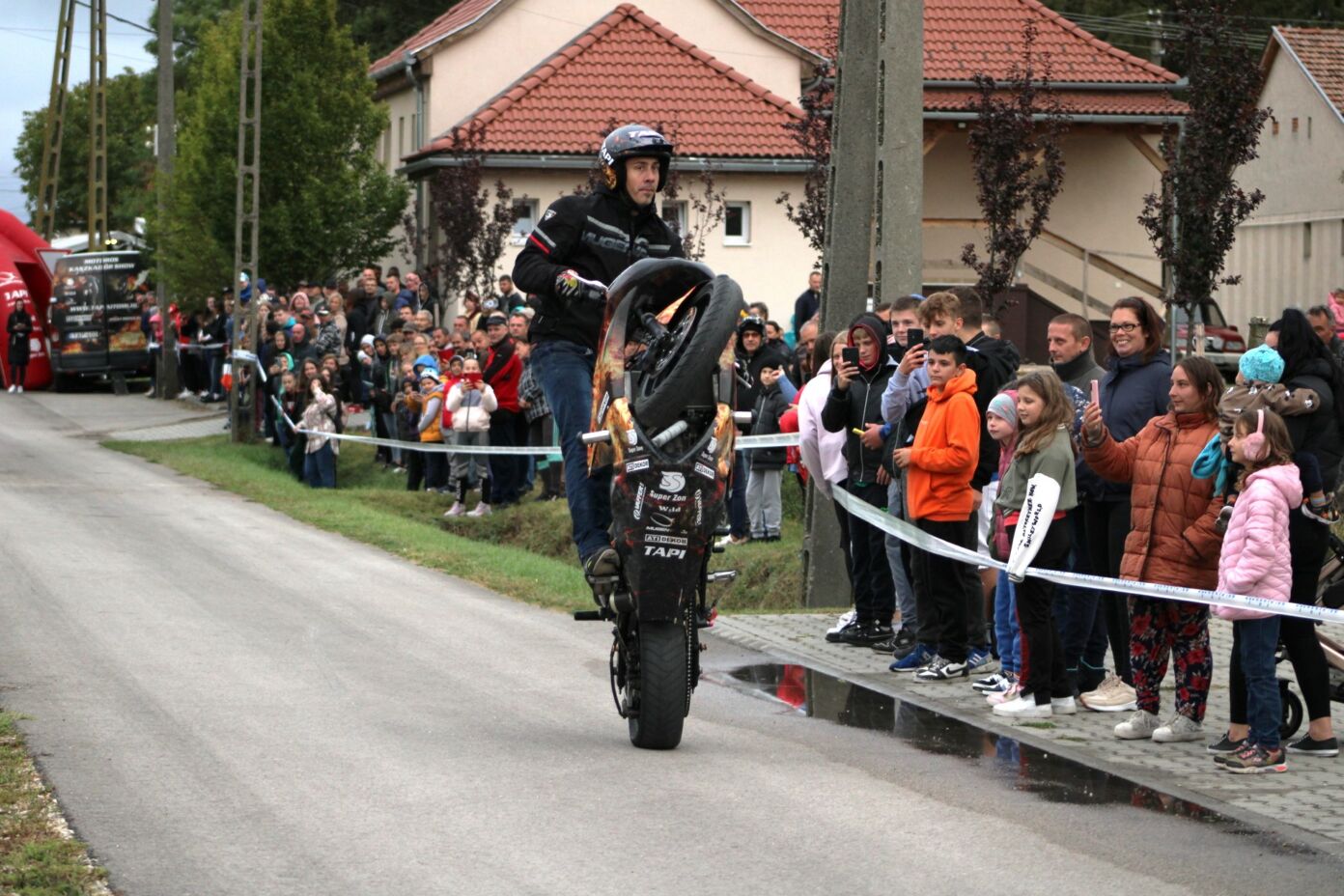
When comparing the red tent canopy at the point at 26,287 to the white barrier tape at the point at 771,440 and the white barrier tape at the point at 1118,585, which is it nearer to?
the white barrier tape at the point at 771,440

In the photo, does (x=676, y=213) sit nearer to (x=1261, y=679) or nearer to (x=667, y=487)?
(x=1261, y=679)

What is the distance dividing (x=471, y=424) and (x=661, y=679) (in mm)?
13232

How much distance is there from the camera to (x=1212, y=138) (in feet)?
77.6

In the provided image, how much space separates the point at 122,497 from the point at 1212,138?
1301 centimetres

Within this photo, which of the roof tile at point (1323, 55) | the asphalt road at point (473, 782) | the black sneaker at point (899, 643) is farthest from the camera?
the roof tile at point (1323, 55)

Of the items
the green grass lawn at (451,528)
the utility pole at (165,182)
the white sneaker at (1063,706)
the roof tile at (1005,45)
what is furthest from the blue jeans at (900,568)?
the roof tile at (1005,45)

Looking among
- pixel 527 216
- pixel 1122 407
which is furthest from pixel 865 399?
pixel 527 216

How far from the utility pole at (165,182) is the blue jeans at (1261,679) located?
29.9 metres

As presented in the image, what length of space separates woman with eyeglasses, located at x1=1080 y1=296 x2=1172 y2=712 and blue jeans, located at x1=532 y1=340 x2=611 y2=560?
9.45ft

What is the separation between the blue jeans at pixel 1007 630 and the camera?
10.5m

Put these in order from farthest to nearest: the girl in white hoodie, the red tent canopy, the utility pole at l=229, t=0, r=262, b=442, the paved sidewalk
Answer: the red tent canopy < the utility pole at l=229, t=0, r=262, b=442 < the girl in white hoodie < the paved sidewalk

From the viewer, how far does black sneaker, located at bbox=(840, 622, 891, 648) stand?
12.2m

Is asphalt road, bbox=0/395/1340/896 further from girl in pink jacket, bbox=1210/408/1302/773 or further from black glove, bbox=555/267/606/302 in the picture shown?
black glove, bbox=555/267/606/302

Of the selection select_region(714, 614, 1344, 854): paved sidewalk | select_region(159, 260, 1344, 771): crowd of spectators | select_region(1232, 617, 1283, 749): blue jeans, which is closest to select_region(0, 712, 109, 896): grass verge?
select_region(159, 260, 1344, 771): crowd of spectators
